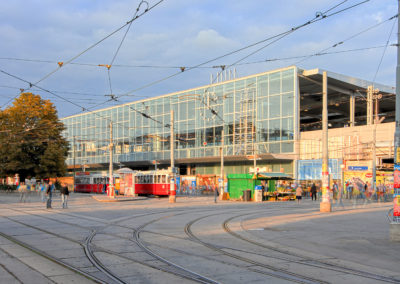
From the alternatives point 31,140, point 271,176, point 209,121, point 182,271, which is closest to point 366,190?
point 271,176

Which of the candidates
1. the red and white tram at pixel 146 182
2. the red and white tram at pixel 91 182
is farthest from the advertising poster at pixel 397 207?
the red and white tram at pixel 91 182

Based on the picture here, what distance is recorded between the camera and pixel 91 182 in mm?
60219

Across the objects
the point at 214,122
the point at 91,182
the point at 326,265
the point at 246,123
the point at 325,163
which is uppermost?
the point at 214,122

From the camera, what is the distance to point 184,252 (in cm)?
1025

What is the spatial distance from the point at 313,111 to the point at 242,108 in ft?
49.5

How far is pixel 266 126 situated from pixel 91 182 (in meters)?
26.3

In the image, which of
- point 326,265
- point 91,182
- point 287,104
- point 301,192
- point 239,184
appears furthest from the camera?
point 91,182

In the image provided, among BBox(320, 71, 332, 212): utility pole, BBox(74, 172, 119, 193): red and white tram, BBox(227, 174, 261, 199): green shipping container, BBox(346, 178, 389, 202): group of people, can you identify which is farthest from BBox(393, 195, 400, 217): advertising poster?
BBox(74, 172, 119, 193): red and white tram

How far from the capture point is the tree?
46.9 m

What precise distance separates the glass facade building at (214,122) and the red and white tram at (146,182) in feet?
20.1

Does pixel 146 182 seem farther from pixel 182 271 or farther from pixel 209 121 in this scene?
pixel 182 271

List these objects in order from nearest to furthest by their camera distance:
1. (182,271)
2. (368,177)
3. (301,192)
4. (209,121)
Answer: (182,271), (301,192), (368,177), (209,121)

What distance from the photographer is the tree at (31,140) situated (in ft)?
154

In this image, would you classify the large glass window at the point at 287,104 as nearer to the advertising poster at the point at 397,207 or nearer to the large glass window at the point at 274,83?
the large glass window at the point at 274,83
